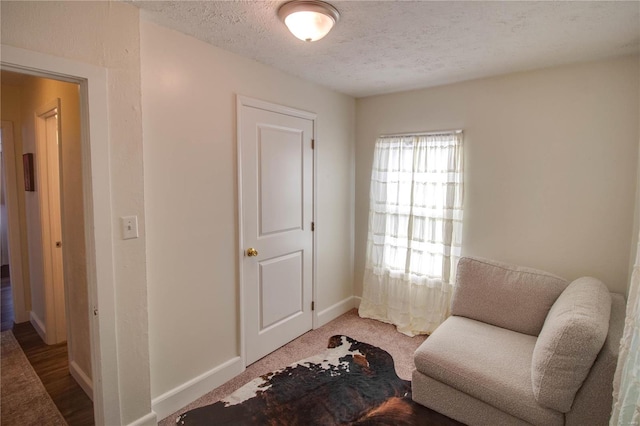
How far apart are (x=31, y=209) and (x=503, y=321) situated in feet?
14.0

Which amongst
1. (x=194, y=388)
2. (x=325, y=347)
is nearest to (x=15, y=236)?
(x=194, y=388)

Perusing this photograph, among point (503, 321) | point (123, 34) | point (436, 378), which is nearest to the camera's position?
point (123, 34)

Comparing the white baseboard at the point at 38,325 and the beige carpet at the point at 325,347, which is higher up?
the white baseboard at the point at 38,325

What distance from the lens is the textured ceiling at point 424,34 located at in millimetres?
1715

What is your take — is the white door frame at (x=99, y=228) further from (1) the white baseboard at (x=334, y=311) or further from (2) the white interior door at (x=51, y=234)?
(1) the white baseboard at (x=334, y=311)

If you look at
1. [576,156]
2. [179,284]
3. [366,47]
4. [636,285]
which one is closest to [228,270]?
[179,284]

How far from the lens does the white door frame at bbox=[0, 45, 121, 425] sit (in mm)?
1646

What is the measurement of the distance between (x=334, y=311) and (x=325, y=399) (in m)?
1.33

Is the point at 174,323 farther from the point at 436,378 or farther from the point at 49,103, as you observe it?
the point at 49,103

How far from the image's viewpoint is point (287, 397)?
2.30m

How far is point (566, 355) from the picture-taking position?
1610 mm

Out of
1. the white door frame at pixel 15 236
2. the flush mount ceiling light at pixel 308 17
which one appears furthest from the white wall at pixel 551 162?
the white door frame at pixel 15 236

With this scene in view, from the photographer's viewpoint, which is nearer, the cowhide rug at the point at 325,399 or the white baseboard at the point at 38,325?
the cowhide rug at the point at 325,399

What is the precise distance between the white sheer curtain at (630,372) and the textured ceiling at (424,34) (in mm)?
1362
